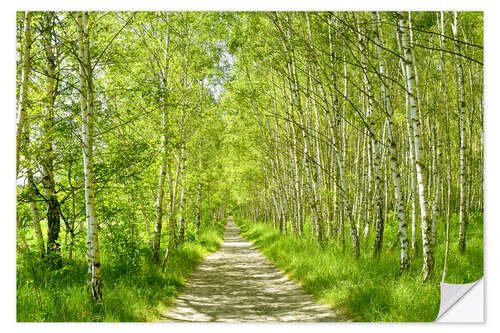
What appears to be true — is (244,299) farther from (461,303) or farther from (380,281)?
(461,303)

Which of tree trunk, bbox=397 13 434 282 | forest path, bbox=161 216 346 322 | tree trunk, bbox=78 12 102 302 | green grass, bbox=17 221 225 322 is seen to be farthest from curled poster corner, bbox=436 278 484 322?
tree trunk, bbox=78 12 102 302

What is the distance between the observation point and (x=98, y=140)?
575cm

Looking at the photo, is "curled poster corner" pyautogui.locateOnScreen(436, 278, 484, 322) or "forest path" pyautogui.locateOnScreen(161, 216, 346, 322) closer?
"curled poster corner" pyautogui.locateOnScreen(436, 278, 484, 322)

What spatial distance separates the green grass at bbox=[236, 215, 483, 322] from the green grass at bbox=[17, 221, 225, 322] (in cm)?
249

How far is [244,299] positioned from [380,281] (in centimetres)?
217

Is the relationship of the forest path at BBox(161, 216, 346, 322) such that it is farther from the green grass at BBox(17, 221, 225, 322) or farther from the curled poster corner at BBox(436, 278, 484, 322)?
the curled poster corner at BBox(436, 278, 484, 322)

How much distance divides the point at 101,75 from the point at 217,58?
3.57 meters

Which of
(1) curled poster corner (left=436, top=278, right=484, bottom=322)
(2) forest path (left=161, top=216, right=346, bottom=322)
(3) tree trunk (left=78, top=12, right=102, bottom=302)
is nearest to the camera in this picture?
(3) tree trunk (left=78, top=12, right=102, bottom=302)

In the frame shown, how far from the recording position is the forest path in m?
4.55

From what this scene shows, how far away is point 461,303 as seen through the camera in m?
4.34

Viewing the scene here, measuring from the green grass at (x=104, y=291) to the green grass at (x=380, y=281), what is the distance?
2.49m

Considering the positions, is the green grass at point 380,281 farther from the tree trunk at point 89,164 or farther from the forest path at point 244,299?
the tree trunk at point 89,164

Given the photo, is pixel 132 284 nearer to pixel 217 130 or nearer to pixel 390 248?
pixel 390 248

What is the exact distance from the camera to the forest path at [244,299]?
4.55m
